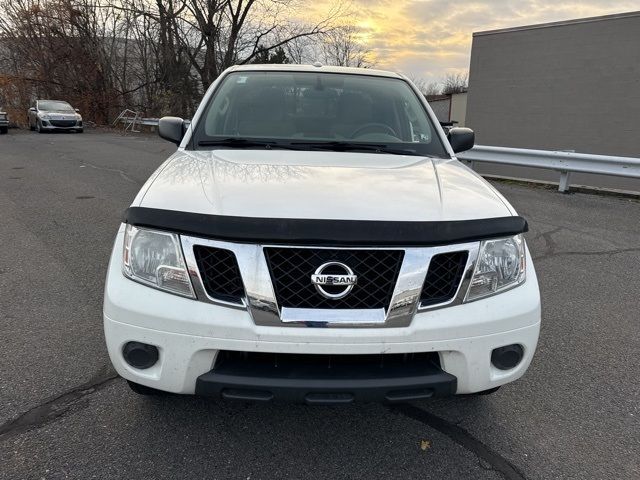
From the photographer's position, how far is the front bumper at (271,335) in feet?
6.01

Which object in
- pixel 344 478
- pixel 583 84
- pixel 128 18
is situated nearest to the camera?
pixel 344 478

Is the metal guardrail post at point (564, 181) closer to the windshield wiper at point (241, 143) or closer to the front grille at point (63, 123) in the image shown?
the windshield wiper at point (241, 143)

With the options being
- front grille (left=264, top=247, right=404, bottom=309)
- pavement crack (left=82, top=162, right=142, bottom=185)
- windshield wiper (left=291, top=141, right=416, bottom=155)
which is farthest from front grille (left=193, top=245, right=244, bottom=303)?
pavement crack (left=82, top=162, right=142, bottom=185)

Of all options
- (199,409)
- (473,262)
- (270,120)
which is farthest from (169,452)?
(270,120)

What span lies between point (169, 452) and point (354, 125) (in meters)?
2.28

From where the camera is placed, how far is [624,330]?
11.5ft

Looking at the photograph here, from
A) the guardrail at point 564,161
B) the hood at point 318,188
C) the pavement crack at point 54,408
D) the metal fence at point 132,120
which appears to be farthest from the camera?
the metal fence at point 132,120

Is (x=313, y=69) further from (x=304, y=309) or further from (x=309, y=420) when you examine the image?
(x=309, y=420)

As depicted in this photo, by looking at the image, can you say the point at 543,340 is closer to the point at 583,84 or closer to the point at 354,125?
the point at 354,125

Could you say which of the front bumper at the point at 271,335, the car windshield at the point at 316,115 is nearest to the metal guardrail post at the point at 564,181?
the car windshield at the point at 316,115

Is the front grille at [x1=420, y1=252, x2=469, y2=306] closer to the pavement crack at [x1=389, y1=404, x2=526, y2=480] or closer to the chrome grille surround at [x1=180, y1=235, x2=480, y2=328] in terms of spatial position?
the chrome grille surround at [x1=180, y1=235, x2=480, y2=328]

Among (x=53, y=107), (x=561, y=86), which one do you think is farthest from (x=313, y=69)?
(x=53, y=107)

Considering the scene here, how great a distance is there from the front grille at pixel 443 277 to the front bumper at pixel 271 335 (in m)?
0.05

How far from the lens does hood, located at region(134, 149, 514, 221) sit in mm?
1959
